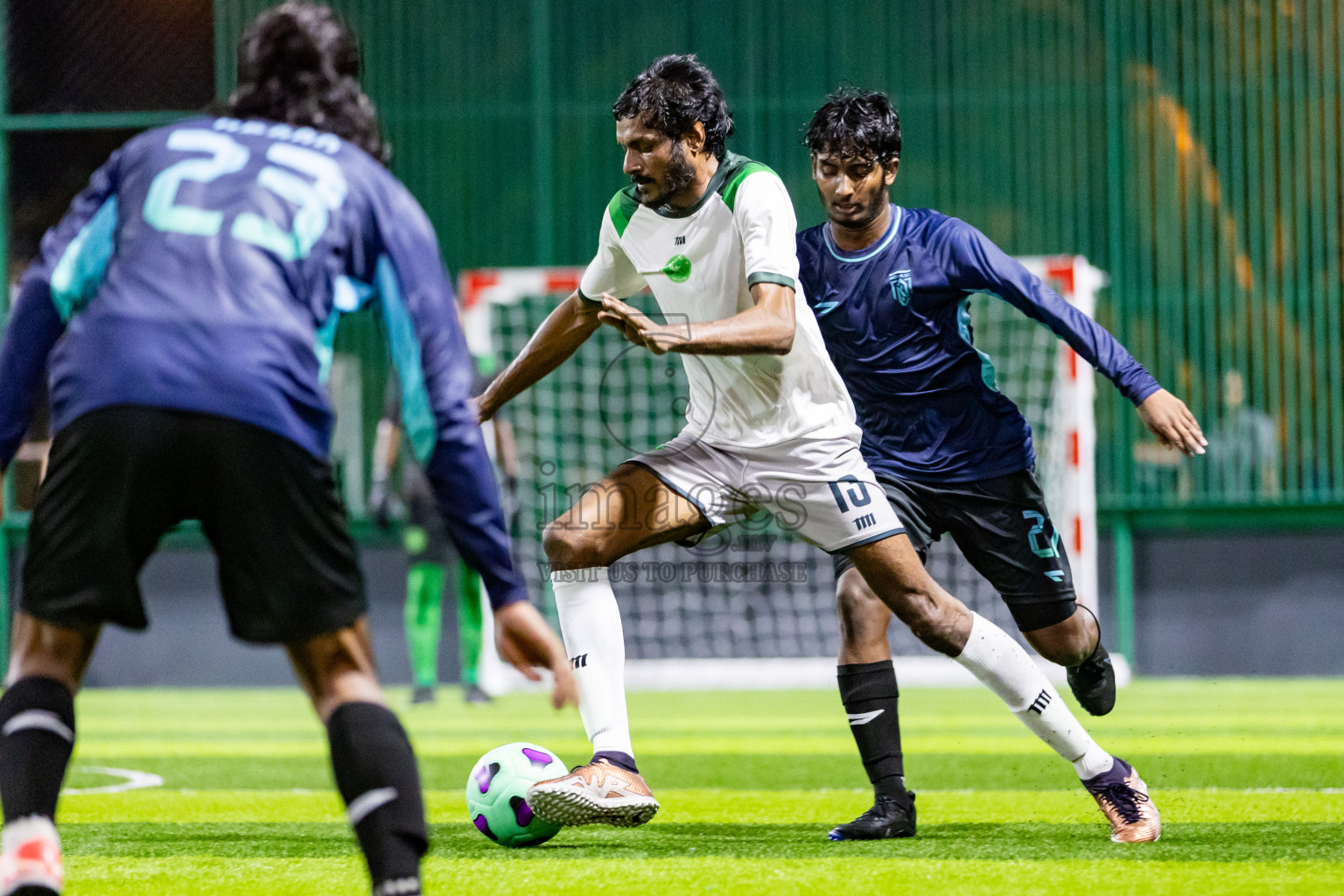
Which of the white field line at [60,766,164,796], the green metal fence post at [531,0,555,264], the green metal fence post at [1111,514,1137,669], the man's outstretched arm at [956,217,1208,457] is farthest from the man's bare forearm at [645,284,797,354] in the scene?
the green metal fence post at [531,0,555,264]

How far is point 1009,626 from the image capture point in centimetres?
1173

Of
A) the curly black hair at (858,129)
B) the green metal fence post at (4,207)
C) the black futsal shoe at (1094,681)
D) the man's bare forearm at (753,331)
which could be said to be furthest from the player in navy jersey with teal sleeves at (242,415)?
the green metal fence post at (4,207)

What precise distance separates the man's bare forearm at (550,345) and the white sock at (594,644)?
22.0 inches

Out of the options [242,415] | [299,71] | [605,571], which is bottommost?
[605,571]

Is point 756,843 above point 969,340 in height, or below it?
below

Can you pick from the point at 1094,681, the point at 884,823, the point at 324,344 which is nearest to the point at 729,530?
the point at 1094,681

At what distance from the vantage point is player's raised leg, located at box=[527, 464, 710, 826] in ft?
13.9

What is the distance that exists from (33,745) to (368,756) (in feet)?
1.93

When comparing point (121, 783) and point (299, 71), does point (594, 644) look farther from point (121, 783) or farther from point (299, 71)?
point (121, 783)

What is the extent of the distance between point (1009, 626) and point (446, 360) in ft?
31.5

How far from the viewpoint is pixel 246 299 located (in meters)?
2.61

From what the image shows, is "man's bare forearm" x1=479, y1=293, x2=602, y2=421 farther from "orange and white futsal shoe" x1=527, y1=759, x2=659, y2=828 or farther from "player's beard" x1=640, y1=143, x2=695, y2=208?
"orange and white futsal shoe" x1=527, y1=759, x2=659, y2=828

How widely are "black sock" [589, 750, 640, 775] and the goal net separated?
675 centimetres

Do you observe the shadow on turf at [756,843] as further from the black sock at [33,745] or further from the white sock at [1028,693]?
the black sock at [33,745]
